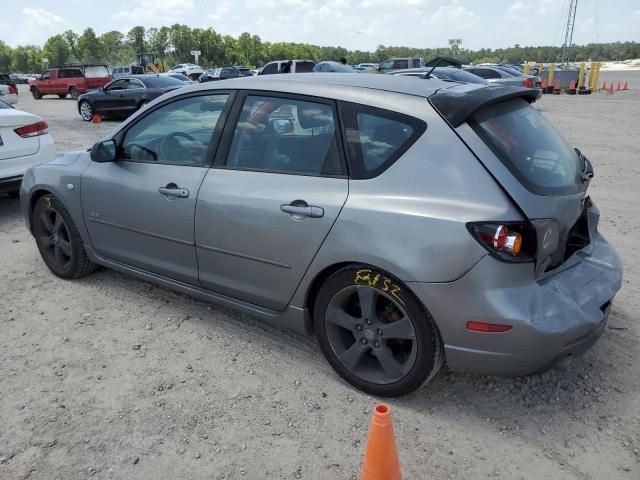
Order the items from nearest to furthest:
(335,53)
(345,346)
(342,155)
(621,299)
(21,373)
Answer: (342,155) → (345,346) → (21,373) → (621,299) → (335,53)

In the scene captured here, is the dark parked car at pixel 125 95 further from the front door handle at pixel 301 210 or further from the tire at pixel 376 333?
the tire at pixel 376 333

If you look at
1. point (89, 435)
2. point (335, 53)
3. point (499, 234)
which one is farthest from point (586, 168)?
point (335, 53)

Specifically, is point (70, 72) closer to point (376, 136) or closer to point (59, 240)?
point (59, 240)

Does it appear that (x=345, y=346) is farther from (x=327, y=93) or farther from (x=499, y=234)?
(x=327, y=93)

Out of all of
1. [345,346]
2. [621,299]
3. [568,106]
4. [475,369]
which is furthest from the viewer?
[568,106]

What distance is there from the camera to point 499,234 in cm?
232

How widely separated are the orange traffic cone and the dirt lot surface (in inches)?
13.7

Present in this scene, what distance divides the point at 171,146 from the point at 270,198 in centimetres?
104

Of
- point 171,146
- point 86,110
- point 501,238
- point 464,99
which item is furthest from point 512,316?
point 86,110

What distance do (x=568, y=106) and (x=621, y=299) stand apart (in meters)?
18.3

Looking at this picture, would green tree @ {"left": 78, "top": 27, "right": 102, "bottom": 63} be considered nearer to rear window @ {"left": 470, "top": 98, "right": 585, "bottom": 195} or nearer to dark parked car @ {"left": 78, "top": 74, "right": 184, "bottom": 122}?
dark parked car @ {"left": 78, "top": 74, "right": 184, "bottom": 122}

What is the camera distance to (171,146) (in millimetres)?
3549

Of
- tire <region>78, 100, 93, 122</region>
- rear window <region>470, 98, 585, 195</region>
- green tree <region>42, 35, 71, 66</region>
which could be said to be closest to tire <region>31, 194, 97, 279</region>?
rear window <region>470, 98, 585, 195</region>

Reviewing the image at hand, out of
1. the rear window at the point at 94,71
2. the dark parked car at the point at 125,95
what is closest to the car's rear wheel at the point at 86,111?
the dark parked car at the point at 125,95
